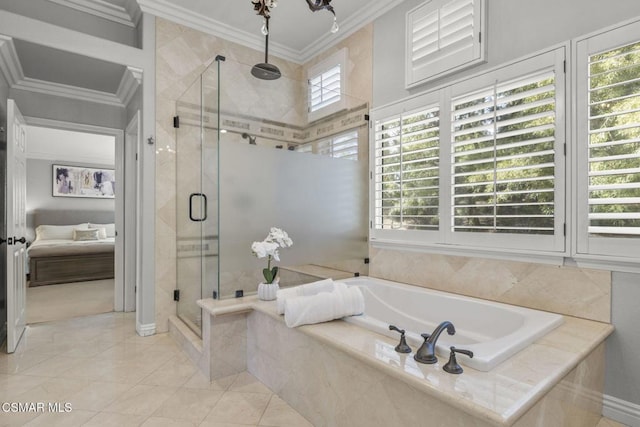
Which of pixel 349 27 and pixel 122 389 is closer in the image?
pixel 122 389

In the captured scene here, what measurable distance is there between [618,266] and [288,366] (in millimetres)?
1772

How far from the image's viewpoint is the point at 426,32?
8.32ft

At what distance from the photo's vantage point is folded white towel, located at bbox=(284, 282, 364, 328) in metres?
1.81

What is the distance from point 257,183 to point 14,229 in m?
1.98

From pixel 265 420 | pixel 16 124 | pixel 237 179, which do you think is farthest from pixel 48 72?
pixel 265 420

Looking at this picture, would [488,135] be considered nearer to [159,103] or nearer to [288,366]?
[288,366]

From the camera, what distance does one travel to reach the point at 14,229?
2699 millimetres

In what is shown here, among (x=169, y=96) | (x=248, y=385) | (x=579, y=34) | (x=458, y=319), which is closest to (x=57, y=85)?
(x=169, y=96)

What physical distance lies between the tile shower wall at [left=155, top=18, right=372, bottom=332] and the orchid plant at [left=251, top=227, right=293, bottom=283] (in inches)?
45.7

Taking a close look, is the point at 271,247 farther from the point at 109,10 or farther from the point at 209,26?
the point at 109,10

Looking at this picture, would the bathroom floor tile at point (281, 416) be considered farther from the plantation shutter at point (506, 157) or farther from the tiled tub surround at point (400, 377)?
the plantation shutter at point (506, 157)

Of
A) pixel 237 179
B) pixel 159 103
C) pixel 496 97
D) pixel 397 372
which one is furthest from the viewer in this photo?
pixel 159 103

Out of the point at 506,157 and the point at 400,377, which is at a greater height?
the point at 506,157

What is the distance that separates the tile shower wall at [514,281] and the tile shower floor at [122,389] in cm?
133
